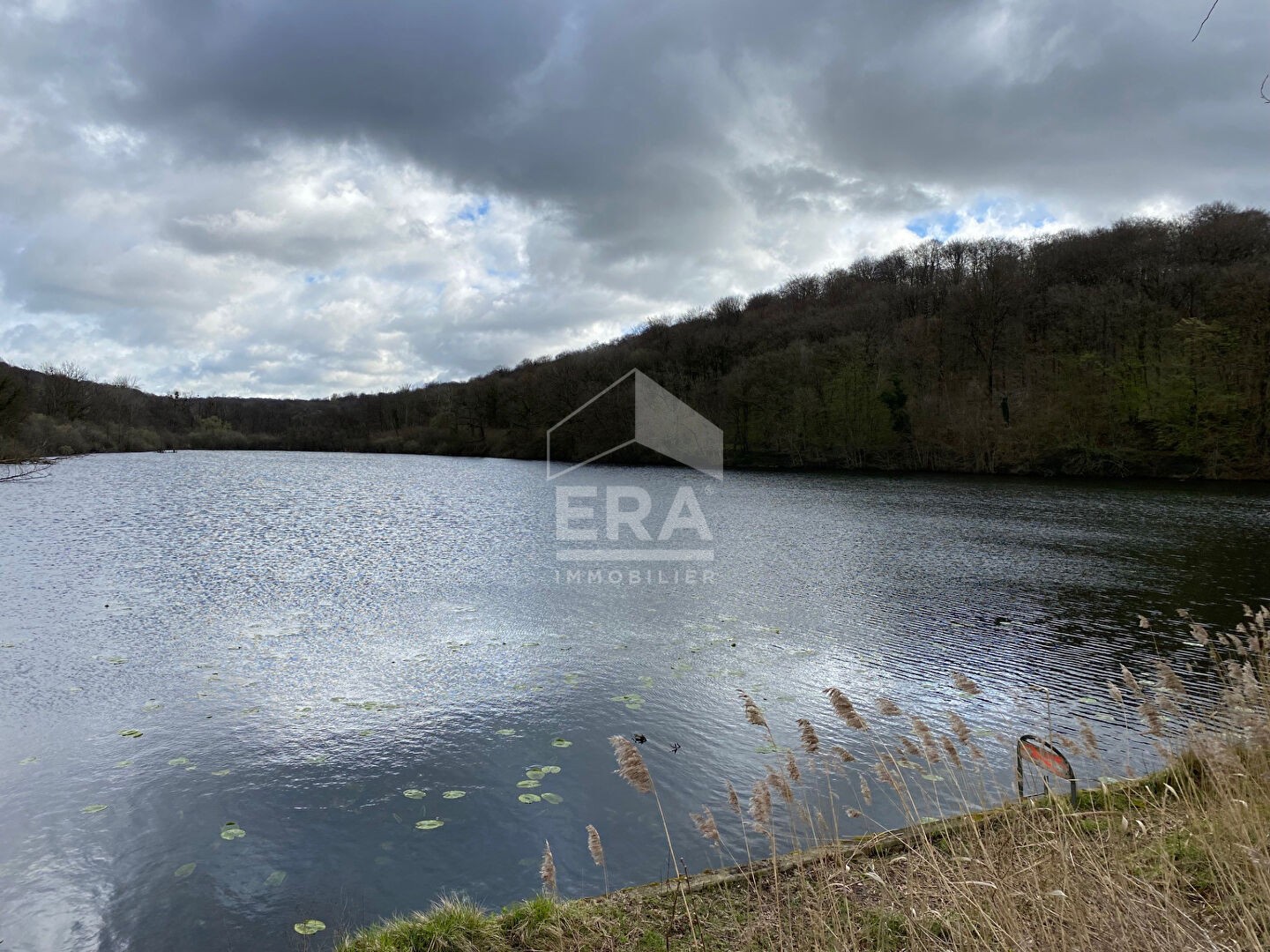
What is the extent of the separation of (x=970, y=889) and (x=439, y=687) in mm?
7187

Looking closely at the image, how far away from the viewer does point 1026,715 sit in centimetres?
817

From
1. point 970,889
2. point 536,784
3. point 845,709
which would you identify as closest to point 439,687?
point 536,784

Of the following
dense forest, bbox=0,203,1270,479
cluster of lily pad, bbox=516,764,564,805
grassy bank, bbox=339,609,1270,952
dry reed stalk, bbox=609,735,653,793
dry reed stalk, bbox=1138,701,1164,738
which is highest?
dense forest, bbox=0,203,1270,479

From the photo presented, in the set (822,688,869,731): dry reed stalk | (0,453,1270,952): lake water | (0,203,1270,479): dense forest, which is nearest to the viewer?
(822,688,869,731): dry reed stalk

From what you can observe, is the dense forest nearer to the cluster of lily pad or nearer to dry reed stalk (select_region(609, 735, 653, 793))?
the cluster of lily pad

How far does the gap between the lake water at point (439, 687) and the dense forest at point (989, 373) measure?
11089mm

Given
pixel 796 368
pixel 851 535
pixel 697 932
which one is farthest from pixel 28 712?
pixel 796 368

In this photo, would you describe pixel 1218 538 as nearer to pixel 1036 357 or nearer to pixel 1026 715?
pixel 1026 715

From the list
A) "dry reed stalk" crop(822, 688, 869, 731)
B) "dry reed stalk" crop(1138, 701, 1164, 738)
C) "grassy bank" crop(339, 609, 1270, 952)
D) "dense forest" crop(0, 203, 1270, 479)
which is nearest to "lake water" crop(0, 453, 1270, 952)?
"grassy bank" crop(339, 609, 1270, 952)

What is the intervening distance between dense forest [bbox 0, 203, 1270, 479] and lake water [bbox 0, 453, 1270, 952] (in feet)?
36.4

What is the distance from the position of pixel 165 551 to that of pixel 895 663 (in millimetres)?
17902

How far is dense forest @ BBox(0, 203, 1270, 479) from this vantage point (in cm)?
4622

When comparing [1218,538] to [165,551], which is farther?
[1218,538]

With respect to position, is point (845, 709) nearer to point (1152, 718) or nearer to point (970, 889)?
point (970, 889)
